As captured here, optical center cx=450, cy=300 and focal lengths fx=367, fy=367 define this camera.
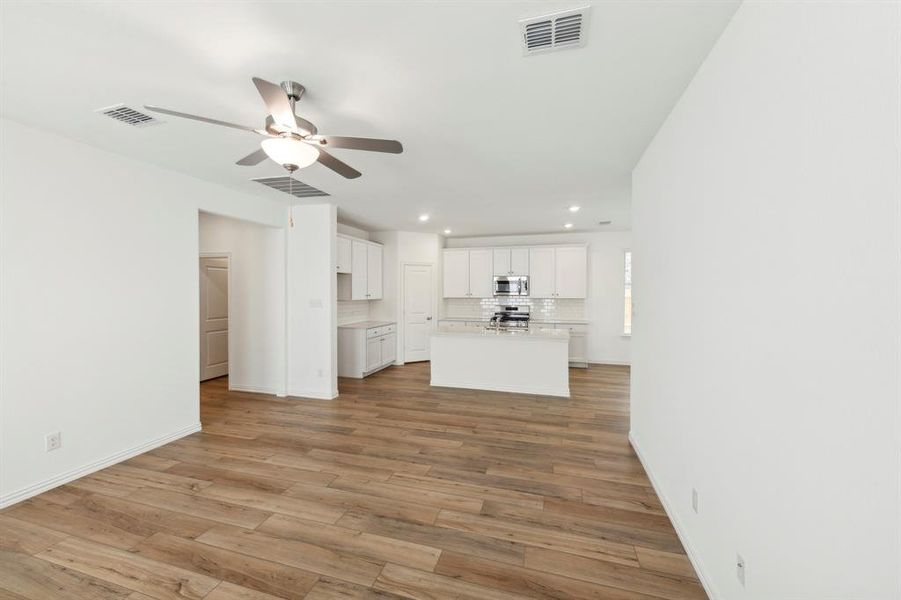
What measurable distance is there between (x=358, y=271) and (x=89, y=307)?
377 cm

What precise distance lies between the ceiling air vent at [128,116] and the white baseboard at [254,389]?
145 inches

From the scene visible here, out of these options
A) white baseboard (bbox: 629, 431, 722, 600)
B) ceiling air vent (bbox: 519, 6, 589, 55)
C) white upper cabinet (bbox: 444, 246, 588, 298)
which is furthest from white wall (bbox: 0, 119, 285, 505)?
white upper cabinet (bbox: 444, 246, 588, 298)

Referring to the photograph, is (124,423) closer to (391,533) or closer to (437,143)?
(391,533)

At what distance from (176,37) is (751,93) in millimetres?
2525

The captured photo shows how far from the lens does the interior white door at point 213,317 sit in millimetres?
6164

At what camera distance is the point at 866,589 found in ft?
2.89

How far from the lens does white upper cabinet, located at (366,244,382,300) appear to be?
22.5 ft

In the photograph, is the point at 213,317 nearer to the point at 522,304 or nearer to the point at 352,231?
the point at 352,231

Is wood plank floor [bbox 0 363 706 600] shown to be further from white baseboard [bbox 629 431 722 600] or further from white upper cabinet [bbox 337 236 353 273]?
white upper cabinet [bbox 337 236 353 273]

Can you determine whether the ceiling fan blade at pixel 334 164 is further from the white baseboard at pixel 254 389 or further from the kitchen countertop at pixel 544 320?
the kitchen countertop at pixel 544 320

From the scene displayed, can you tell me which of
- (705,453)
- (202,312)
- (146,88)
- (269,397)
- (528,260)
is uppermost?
(146,88)

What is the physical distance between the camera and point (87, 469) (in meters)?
3.03

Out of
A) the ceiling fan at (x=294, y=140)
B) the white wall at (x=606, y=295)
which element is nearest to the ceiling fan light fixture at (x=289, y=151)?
the ceiling fan at (x=294, y=140)

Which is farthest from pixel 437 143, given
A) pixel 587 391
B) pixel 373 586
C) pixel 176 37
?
pixel 587 391
